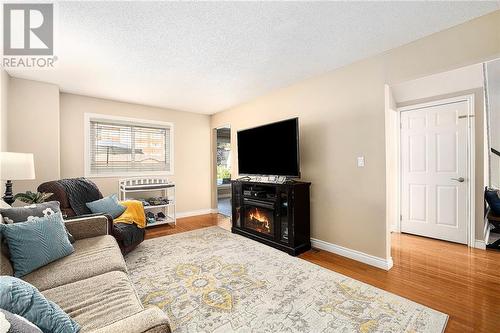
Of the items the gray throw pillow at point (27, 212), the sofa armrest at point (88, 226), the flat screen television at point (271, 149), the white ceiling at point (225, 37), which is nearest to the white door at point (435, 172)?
the white ceiling at point (225, 37)

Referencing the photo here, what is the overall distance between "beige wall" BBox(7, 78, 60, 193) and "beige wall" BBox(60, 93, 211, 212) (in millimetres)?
410

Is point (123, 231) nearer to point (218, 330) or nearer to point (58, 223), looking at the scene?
point (58, 223)

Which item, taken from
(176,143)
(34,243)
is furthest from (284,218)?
(176,143)

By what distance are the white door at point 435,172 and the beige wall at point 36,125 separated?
18.2 feet

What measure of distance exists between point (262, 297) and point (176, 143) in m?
3.88

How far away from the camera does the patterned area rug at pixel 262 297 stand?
1652mm

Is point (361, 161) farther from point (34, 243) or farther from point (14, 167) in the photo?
point (14, 167)

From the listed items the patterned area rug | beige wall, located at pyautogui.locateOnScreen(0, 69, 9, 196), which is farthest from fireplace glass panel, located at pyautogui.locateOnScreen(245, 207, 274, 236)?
beige wall, located at pyautogui.locateOnScreen(0, 69, 9, 196)

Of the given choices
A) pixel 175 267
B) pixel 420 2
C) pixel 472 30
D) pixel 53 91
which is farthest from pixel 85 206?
pixel 472 30

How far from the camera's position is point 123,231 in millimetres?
2752

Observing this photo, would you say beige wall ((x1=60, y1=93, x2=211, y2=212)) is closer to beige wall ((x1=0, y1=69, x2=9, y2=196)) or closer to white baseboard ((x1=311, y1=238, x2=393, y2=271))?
beige wall ((x1=0, y1=69, x2=9, y2=196))

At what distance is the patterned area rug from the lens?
165cm

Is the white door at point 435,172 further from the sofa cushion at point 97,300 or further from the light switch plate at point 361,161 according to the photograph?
the sofa cushion at point 97,300

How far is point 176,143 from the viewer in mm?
5012
